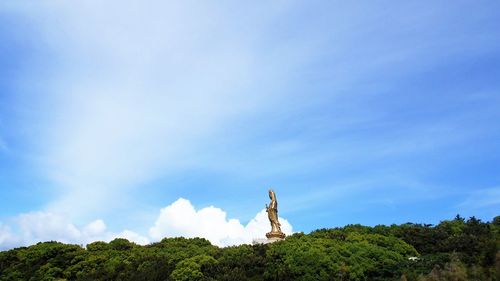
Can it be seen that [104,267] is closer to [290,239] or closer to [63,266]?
[63,266]

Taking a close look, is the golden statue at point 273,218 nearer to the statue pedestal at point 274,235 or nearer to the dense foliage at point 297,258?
the statue pedestal at point 274,235

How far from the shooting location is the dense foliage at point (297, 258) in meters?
23.0

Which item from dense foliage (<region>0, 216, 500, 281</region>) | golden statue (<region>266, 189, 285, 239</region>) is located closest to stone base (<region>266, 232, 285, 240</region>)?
golden statue (<region>266, 189, 285, 239</region>)

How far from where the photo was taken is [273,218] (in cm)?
3581

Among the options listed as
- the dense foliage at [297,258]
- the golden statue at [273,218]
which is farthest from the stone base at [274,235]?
the dense foliage at [297,258]

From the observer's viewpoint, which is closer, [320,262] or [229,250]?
[320,262]

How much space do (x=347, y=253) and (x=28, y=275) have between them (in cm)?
1966

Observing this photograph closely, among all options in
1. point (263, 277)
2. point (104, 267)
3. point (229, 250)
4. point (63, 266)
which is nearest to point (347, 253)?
point (263, 277)

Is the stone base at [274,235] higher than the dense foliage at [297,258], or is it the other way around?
the stone base at [274,235]

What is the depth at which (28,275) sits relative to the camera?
31219 millimetres

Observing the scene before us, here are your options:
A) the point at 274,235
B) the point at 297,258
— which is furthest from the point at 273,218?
the point at 297,258

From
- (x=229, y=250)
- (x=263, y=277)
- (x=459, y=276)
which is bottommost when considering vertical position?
(x=459, y=276)

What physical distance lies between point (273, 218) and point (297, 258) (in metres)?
11.3

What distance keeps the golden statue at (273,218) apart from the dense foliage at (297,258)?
260 centimetres
